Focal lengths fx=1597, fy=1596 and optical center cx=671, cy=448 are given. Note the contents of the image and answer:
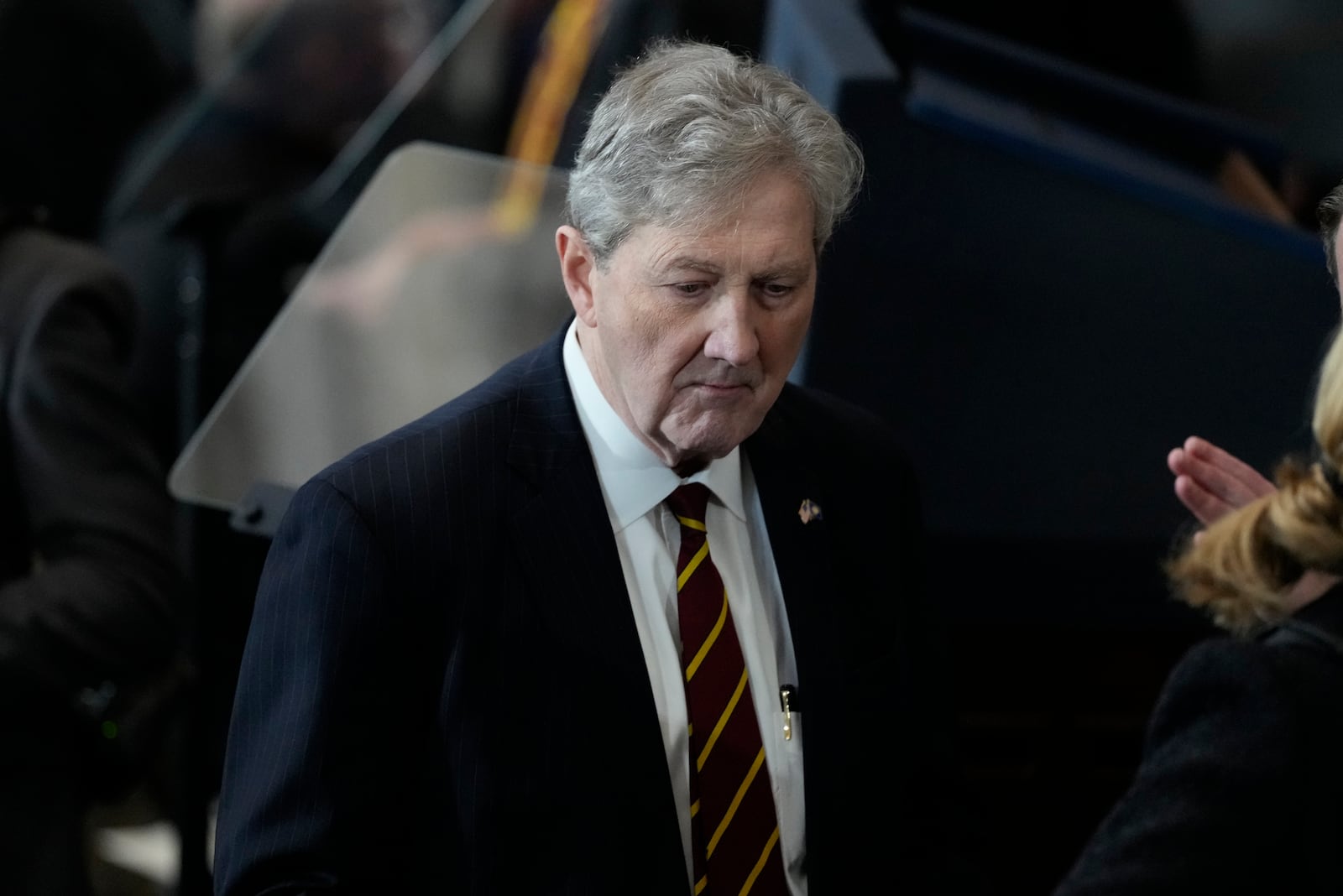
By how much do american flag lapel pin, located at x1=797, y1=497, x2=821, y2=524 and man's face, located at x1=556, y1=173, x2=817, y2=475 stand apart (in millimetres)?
186

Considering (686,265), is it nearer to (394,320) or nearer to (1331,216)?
(1331,216)

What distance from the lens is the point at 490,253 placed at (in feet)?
8.18

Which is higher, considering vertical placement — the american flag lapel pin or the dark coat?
the american flag lapel pin

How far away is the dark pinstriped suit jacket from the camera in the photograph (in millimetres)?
1470

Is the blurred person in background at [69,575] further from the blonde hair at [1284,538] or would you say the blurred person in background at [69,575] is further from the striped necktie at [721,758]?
the blonde hair at [1284,538]

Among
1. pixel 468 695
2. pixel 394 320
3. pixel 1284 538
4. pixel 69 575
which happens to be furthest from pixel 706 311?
pixel 69 575

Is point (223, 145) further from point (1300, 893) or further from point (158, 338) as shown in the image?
point (1300, 893)

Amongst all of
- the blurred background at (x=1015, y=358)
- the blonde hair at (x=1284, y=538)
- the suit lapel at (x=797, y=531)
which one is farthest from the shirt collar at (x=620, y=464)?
the blonde hair at (x=1284, y=538)

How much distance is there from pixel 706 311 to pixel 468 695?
16.8 inches

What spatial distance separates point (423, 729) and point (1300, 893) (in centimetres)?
78

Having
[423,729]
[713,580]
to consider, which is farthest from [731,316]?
[423,729]

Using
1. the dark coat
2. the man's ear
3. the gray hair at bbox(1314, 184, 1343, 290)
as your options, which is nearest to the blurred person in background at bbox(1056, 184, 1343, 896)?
the dark coat

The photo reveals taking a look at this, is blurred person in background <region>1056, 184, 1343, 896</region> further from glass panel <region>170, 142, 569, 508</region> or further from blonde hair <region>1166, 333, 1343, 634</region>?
glass panel <region>170, 142, 569, 508</region>

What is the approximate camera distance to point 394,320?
240 centimetres
